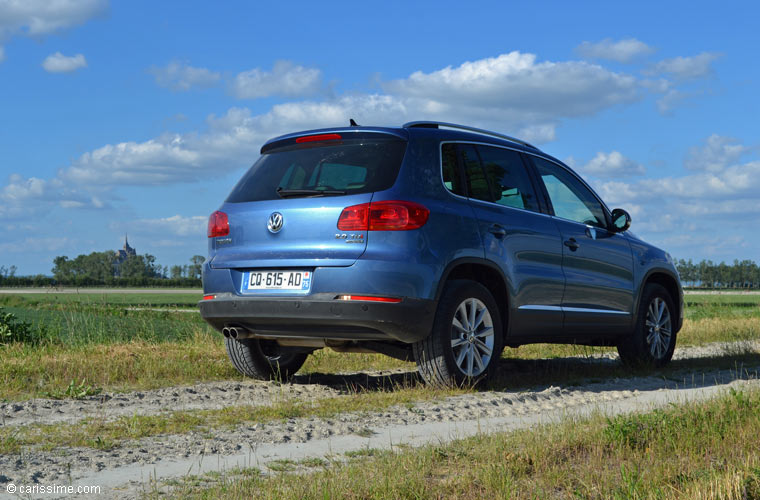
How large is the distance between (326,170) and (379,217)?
2.56 ft

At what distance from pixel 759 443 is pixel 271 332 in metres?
3.63

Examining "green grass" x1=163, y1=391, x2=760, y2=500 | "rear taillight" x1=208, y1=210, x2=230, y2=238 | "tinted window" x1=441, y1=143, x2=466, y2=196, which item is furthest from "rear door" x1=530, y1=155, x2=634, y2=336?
"rear taillight" x1=208, y1=210, x2=230, y2=238

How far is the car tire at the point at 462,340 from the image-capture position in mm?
6473

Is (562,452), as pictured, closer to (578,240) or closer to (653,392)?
(653,392)

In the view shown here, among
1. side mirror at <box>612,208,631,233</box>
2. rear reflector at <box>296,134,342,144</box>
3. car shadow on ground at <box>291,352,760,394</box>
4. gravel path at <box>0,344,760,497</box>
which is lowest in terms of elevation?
car shadow on ground at <box>291,352,760,394</box>

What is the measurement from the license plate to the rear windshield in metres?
0.64

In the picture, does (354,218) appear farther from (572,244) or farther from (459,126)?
(572,244)

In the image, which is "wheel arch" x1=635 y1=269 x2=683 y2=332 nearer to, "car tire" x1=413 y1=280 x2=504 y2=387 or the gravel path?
the gravel path

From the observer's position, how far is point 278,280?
6391 millimetres

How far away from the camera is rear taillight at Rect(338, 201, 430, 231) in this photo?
609 cm

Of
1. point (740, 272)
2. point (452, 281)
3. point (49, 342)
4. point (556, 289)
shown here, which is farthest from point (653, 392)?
point (740, 272)

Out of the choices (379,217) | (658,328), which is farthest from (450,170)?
(658,328)

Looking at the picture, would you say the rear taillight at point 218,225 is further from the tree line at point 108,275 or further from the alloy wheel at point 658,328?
the tree line at point 108,275

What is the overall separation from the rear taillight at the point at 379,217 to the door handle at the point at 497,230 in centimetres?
100
